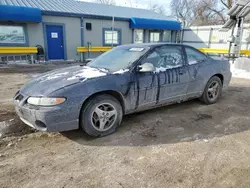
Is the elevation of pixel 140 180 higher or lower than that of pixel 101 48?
lower

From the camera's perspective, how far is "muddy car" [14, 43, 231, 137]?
9.71ft

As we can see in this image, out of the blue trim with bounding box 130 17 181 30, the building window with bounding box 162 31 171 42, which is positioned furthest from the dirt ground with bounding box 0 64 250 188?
the building window with bounding box 162 31 171 42

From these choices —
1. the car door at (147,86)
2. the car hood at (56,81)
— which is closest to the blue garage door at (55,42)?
the car hood at (56,81)

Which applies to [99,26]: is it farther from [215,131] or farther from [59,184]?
[59,184]

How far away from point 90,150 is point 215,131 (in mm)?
2226

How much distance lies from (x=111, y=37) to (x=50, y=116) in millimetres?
13720

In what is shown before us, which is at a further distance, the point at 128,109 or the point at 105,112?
the point at 128,109

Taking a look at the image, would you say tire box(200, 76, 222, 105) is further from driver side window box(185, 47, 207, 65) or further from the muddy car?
driver side window box(185, 47, 207, 65)

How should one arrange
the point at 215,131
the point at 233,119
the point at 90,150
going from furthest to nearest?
the point at 233,119 < the point at 215,131 < the point at 90,150

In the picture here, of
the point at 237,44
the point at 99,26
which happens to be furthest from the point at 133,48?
the point at 99,26

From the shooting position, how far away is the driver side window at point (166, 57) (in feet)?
12.9

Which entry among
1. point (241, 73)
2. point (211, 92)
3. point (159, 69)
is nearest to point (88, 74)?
point (159, 69)

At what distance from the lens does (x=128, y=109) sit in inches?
143

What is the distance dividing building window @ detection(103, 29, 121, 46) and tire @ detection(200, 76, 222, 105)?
11.7 m
